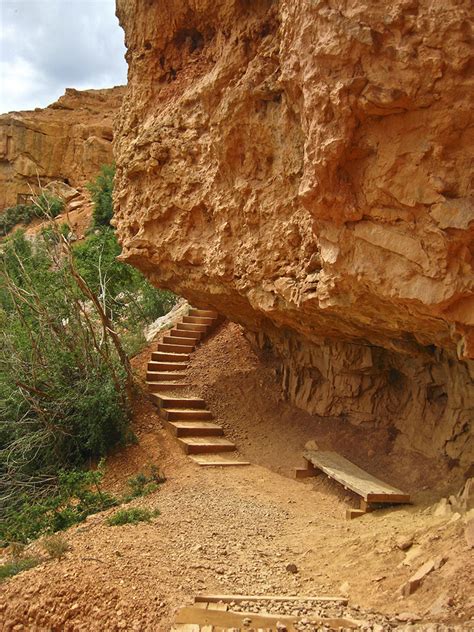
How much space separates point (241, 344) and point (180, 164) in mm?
3526

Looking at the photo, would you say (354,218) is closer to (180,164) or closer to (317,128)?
→ (317,128)

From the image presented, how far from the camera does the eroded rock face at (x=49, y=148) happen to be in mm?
30312

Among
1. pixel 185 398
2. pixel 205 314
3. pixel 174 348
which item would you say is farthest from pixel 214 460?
pixel 205 314

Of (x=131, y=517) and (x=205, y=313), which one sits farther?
(x=205, y=313)

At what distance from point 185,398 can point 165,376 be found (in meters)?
0.87

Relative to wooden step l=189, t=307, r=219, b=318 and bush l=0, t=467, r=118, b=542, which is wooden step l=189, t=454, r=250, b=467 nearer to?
bush l=0, t=467, r=118, b=542

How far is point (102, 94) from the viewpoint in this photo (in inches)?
1353

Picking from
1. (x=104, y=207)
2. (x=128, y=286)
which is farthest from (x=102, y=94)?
(x=128, y=286)

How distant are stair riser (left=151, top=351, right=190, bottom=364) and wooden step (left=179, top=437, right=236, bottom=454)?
8.10 ft

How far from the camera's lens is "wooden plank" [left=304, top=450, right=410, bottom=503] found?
5.51 meters

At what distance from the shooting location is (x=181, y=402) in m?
9.09

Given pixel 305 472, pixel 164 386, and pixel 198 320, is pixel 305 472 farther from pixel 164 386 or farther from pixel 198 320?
pixel 198 320

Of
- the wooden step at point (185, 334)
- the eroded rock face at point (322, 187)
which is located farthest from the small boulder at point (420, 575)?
the wooden step at point (185, 334)

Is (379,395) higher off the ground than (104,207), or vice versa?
(104,207)
